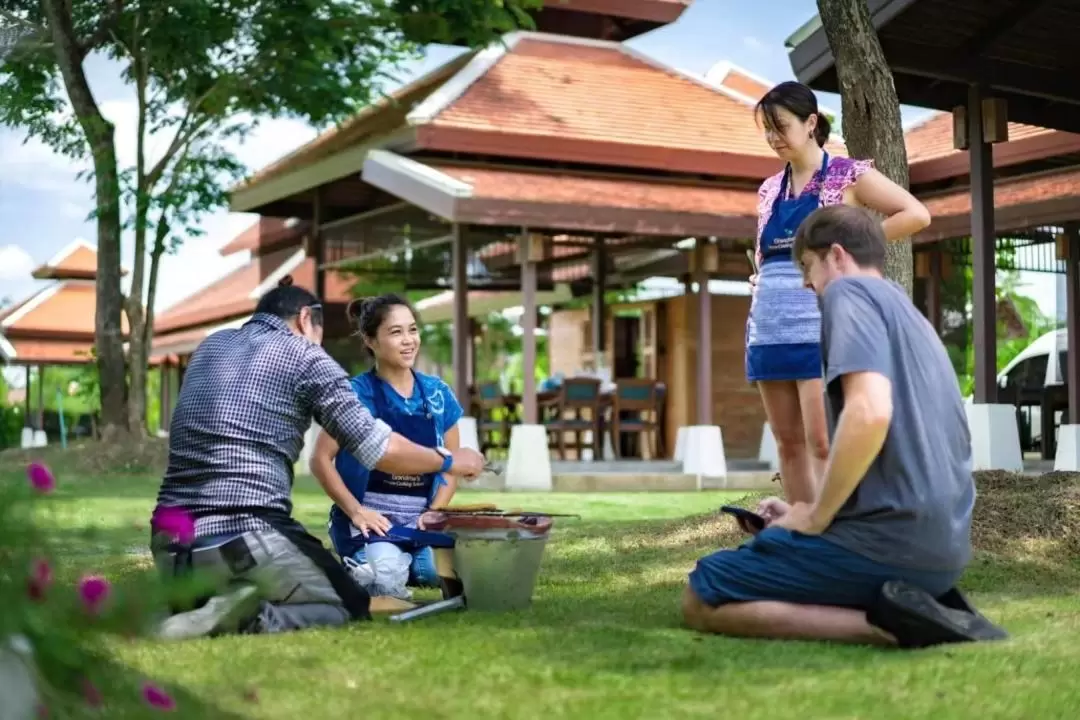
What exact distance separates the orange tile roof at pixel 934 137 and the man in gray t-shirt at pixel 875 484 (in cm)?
1121

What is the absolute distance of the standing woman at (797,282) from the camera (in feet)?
17.2

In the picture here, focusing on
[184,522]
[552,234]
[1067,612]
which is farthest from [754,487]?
[184,522]

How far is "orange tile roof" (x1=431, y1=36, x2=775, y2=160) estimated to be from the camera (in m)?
15.3

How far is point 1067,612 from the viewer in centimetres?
480

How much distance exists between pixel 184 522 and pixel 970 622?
7.61 feet

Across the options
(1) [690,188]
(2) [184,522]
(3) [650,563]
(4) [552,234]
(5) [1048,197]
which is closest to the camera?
(2) [184,522]

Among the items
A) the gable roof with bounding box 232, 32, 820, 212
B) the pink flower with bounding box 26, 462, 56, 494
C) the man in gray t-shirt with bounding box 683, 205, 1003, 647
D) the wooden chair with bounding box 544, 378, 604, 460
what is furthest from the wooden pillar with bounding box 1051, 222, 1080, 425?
the pink flower with bounding box 26, 462, 56, 494

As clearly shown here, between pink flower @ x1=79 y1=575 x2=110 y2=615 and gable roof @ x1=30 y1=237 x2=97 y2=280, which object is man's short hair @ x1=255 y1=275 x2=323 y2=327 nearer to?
pink flower @ x1=79 y1=575 x2=110 y2=615

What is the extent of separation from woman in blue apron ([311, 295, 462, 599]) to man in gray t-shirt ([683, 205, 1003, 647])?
189cm

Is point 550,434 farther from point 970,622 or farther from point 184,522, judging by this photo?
point 184,522

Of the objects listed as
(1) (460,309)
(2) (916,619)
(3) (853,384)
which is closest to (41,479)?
(3) (853,384)

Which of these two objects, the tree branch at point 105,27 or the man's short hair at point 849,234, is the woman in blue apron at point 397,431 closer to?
the man's short hair at point 849,234

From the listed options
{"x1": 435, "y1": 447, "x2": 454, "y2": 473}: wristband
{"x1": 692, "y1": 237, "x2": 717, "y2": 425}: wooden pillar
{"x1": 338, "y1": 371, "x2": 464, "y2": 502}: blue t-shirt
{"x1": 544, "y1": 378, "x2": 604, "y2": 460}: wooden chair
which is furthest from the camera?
{"x1": 544, "y1": 378, "x2": 604, "y2": 460}: wooden chair

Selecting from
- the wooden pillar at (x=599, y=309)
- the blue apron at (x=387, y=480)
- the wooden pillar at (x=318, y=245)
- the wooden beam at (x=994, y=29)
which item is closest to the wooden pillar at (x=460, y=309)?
the wooden pillar at (x=599, y=309)
